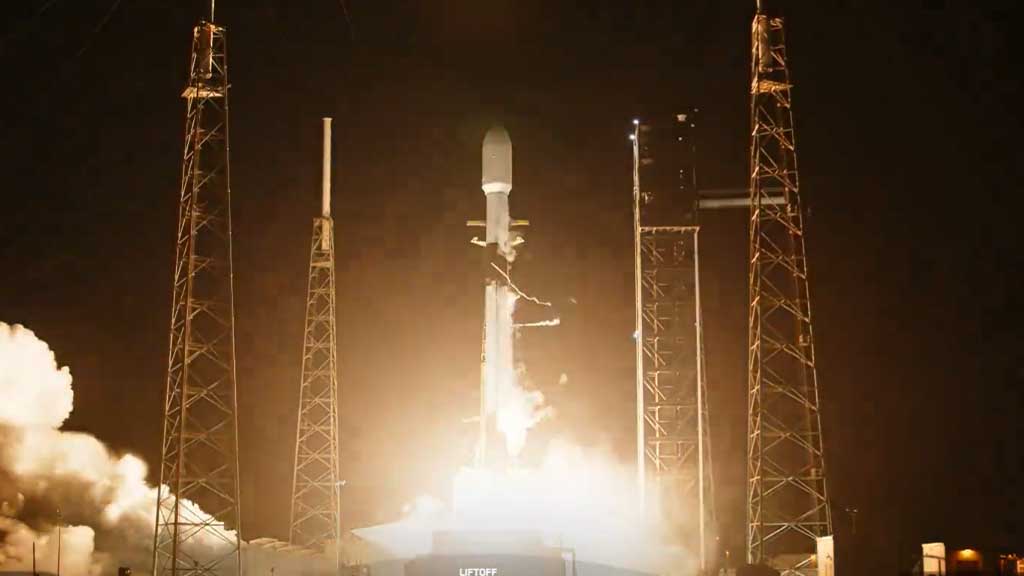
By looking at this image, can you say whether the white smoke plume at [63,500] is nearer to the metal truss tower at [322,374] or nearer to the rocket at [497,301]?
the metal truss tower at [322,374]

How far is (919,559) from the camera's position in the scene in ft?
133

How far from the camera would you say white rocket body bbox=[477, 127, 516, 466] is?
29.0m

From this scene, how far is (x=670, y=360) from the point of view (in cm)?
3534

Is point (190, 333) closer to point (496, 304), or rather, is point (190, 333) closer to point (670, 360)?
point (496, 304)

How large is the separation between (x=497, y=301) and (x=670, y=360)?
26.7 ft

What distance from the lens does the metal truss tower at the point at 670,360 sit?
115 ft

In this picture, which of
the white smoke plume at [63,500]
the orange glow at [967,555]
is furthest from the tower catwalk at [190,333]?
the orange glow at [967,555]

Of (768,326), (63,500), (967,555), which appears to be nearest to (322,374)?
(63,500)

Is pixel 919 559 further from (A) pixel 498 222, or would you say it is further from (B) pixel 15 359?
(B) pixel 15 359

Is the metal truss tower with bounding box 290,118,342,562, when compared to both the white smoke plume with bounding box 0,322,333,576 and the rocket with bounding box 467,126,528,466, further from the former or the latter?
the rocket with bounding box 467,126,528,466

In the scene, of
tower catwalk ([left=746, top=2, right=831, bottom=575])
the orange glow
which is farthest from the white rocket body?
the orange glow

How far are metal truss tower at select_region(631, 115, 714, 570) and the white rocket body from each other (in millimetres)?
6522

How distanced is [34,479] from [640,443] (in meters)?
17.7

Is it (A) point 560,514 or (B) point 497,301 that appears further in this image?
(A) point 560,514
